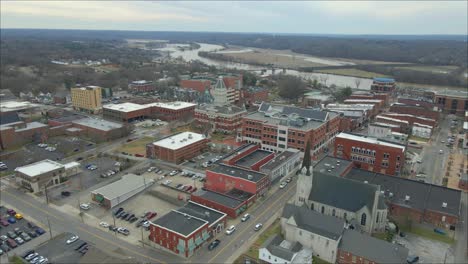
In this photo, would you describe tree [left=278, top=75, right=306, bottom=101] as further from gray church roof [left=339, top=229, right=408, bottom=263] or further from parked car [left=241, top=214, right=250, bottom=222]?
gray church roof [left=339, top=229, right=408, bottom=263]

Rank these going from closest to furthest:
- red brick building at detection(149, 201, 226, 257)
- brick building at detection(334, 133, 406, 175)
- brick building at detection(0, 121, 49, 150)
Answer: red brick building at detection(149, 201, 226, 257) < brick building at detection(334, 133, 406, 175) < brick building at detection(0, 121, 49, 150)

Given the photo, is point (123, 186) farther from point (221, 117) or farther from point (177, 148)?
point (221, 117)

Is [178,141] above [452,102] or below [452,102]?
below

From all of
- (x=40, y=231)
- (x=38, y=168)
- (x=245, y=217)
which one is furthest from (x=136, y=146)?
(x=245, y=217)

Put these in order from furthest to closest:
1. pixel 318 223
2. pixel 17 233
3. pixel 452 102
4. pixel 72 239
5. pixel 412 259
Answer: pixel 452 102 < pixel 17 233 < pixel 72 239 < pixel 318 223 < pixel 412 259

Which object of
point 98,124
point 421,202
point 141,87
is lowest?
point 421,202

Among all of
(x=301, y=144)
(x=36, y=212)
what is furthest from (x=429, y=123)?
(x=36, y=212)

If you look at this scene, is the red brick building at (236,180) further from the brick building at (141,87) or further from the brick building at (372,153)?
the brick building at (141,87)

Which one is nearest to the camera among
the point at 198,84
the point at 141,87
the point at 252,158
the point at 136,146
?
the point at 252,158

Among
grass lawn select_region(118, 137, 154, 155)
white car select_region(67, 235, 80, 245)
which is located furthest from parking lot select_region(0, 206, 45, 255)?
grass lawn select_region(118, 137, 154, 155)
